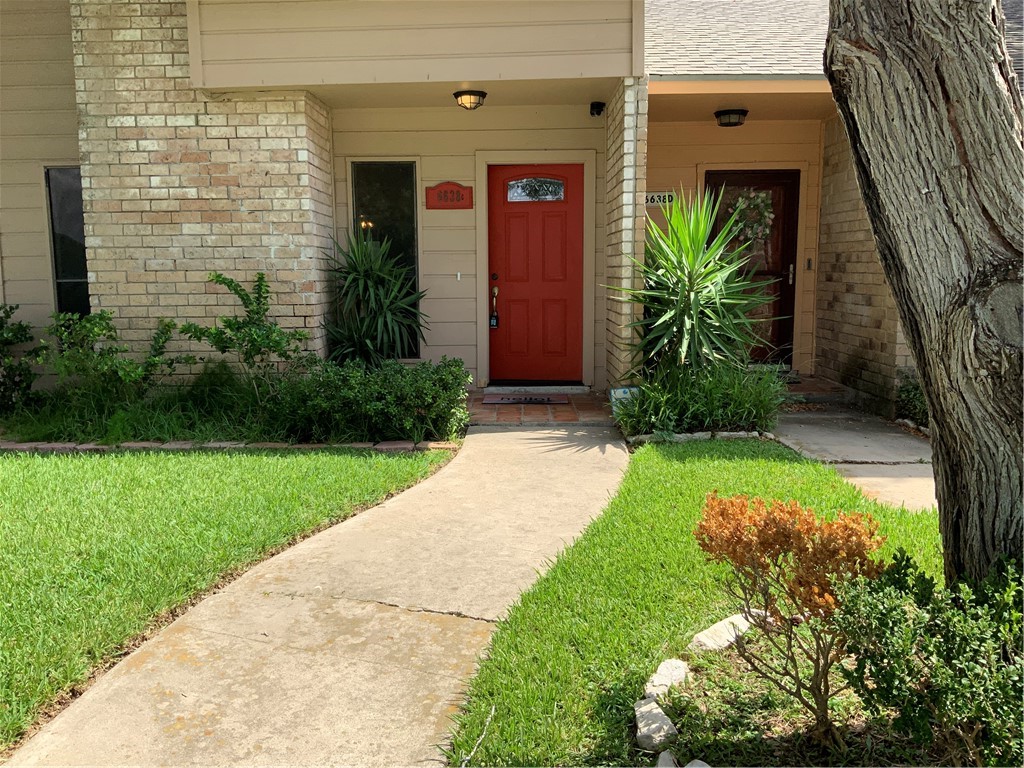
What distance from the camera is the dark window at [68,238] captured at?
8.11m

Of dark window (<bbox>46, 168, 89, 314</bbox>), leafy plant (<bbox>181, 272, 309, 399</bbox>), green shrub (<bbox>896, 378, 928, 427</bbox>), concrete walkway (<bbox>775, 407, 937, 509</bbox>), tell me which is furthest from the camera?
dark window (<bbox>46, 168, 89, 314</bbox>)

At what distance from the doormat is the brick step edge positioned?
5.63ft

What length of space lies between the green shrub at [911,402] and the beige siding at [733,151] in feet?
9.06

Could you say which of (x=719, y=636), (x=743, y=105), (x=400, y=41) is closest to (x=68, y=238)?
(x=400, y=41)

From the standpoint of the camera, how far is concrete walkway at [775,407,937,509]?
4.95m

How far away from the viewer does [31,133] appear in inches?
313

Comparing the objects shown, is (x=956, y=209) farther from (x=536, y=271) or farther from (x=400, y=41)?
(x=536, y=271)

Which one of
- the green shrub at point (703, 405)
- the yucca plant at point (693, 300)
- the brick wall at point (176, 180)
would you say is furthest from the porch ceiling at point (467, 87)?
the green shrub at point (703, 405)

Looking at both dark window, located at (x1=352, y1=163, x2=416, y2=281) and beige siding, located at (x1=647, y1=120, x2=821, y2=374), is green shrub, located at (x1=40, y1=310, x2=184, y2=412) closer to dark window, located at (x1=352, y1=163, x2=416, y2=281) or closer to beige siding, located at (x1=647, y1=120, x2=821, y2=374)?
dark window, located at (x1=352, y1=163, x2=416, y2=281)

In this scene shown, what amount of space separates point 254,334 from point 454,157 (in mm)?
3091

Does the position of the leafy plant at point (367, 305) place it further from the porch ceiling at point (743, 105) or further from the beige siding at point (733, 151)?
the beige siding at point (733, 151)

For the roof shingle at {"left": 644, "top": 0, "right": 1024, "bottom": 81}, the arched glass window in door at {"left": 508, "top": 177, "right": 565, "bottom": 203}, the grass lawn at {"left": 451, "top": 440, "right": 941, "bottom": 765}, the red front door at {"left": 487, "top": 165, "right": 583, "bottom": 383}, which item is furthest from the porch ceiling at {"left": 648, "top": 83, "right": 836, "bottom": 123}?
the grass lawn at {"left": 451, "top": 440, "right": 941, "bottom": 765}

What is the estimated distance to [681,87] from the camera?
718 centimetres

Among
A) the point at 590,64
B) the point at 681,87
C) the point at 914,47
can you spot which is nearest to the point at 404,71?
the point at 590,64
